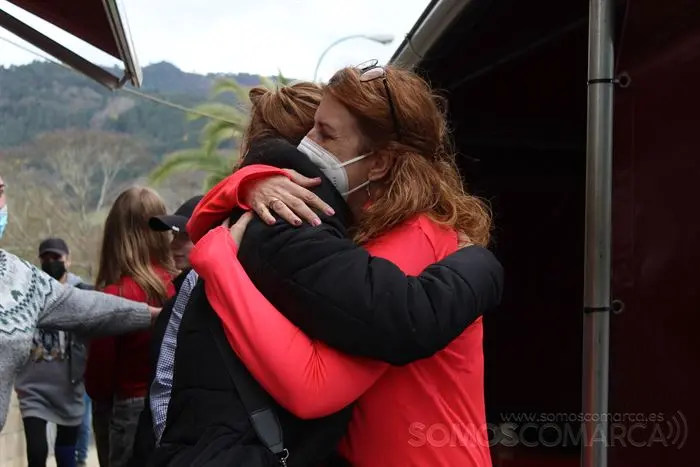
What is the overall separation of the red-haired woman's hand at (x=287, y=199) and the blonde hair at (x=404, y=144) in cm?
15

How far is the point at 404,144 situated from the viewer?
6.33 feet

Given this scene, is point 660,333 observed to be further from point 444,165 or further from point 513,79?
point 513,79

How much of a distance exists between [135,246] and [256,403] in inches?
110

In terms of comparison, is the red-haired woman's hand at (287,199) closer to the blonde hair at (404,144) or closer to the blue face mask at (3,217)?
the blonde hair at (404,144)

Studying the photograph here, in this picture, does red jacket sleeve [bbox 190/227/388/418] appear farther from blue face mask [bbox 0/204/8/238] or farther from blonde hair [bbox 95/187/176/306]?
blonde hair [bbox 95/187/176/306]

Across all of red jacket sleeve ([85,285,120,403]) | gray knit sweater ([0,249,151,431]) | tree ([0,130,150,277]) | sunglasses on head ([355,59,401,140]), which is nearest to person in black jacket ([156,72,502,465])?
sunglasses on head ([355,59,401,140])

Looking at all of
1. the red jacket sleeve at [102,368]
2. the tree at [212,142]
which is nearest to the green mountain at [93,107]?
the tree at [212,142]

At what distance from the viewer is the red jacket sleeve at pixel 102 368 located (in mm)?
4113

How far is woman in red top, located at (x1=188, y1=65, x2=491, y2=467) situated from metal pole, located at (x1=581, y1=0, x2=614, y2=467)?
51 cm

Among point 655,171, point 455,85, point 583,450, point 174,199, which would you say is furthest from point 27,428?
point 174,199

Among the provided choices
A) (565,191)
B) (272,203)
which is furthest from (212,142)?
(272,203)

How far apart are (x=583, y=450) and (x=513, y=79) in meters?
2.20

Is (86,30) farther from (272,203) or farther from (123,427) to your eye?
(272,203)

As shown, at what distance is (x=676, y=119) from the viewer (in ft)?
7.19
